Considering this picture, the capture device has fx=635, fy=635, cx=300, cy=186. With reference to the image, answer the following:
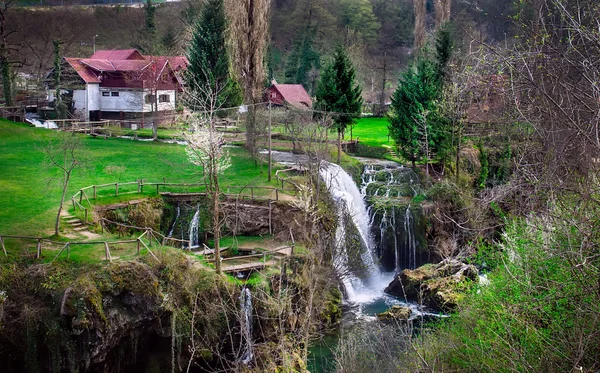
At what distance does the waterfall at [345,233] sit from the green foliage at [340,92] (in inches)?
145

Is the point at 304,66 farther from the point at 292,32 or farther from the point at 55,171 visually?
the point at 55,171

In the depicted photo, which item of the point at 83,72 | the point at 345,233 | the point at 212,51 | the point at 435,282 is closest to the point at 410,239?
the point at 345,233

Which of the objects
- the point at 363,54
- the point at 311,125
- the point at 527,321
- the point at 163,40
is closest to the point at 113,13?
the point at 163,40

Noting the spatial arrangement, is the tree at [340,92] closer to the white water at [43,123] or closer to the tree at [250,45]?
the tree at [250,45]

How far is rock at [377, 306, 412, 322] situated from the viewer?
24.1m

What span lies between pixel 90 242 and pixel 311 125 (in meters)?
16.1

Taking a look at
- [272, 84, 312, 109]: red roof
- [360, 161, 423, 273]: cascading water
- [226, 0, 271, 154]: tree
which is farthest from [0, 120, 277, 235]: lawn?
[272, 84, 312, 109]: red roof

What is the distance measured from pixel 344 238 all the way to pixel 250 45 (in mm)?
13187

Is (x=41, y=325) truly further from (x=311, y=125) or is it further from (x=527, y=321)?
(x=311, y=125)

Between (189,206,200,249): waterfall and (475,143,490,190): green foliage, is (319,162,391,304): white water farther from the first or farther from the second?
(475,143,490,190): green foliage

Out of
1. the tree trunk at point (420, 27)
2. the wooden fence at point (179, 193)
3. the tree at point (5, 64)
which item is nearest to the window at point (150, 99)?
the tree at point (5, 64)

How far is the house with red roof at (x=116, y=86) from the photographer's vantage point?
156 ft

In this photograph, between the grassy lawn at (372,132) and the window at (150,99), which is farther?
the window at (150,99)

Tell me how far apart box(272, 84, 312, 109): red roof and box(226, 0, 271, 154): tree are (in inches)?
705
